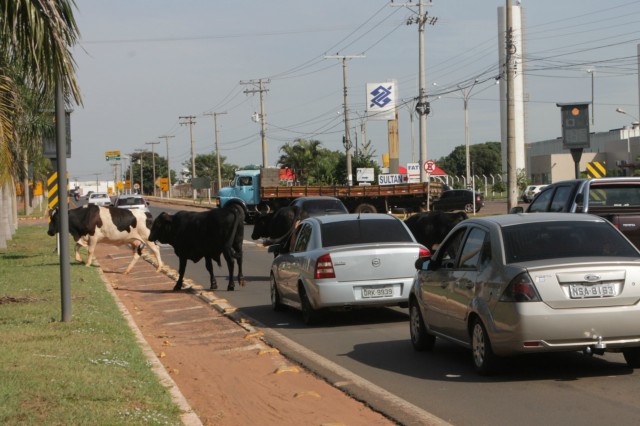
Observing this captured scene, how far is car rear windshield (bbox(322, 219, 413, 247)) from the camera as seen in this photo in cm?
1523

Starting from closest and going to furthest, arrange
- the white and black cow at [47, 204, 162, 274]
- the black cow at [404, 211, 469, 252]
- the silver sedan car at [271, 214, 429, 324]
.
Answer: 1. the silver sedan car at [271, 214, 429, 324]
2. the black cow at [404, 211, 469, 252]
3. the white and black cow at [47, 204, 162, 274]

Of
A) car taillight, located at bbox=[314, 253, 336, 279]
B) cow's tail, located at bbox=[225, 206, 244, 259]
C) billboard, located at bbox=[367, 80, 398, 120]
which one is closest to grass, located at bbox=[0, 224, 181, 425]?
car taillight, located at bbox=[314, 253, 336, 279]

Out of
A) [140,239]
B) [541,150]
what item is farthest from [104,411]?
[541,150]

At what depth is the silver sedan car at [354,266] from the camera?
569 inches

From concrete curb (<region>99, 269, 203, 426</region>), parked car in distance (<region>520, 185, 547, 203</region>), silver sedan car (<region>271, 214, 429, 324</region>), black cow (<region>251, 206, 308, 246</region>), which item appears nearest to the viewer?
concrete curb (<region>99, 269, 203, 426</region>)

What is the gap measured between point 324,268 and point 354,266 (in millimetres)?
441

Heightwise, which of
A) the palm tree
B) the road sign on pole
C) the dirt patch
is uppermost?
the palm tree

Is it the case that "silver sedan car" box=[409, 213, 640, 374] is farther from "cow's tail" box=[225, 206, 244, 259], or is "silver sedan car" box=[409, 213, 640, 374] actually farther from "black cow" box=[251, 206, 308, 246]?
"black cow" box=[251, 206, 308, 246]

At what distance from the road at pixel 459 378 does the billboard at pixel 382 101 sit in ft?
222

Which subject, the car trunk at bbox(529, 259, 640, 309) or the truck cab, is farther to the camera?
the truck cab

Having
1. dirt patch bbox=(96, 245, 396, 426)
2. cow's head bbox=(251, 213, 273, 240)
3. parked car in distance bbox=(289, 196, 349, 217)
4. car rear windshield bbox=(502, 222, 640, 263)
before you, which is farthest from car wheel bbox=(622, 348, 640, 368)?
parked car in distance bbox=(289, 196, 349, 217)

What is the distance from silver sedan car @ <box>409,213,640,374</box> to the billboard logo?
72.0m

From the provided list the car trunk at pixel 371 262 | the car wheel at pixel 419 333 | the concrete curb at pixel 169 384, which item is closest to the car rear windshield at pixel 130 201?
the concrete curb at pixel 169 384

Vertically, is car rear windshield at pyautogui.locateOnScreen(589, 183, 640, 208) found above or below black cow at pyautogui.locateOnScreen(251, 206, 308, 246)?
above
